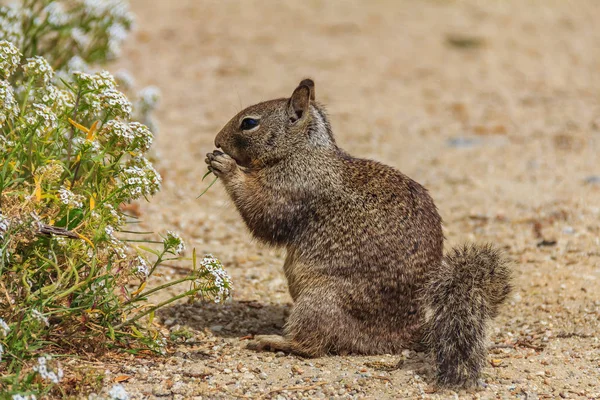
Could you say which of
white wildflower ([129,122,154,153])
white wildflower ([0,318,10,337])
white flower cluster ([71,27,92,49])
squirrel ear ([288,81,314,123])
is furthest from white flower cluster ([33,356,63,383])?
white flower cluster ([71,27,92,49])

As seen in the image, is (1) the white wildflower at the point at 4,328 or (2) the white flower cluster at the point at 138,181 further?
(2) the white flower cluster at the point at 138,181

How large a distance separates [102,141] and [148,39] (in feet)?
30.0

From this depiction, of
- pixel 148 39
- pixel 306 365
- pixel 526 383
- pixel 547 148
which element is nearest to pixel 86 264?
pixel 306 365

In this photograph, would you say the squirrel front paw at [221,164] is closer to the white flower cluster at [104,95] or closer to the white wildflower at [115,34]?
the white flower cluster at [104,95]

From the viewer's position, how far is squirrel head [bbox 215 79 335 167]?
5012 millimetres

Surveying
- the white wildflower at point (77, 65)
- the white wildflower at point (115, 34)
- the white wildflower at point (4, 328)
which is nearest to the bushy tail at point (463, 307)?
the white wildflower at point (4, 328)

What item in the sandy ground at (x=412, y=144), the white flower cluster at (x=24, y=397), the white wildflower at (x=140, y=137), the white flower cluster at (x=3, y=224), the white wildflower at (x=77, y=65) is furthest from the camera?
the white wildflower at (x=77, y=65)

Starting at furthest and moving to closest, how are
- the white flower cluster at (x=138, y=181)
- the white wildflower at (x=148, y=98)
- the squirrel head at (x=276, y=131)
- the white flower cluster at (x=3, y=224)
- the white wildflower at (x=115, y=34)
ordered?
the white wildflower at (x=148, y=98), the white wildflower at (x=115, y=34), the squirrel head at (x=276, y=131), the white flower cluster at (x=138, y=181), the white flower cluster at (x=3, y=224)

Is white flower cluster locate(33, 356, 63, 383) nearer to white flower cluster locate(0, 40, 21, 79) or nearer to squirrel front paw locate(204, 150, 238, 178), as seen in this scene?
white flower cluster locate(0, 40, 21, 79)

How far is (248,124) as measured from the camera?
16.7 feet

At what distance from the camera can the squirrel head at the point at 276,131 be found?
16.4ft

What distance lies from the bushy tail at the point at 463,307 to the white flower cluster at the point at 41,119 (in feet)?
7.22

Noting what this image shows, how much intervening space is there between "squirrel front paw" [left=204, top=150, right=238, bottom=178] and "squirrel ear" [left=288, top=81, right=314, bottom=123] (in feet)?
1.61

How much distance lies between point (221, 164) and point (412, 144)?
17.4 ft
